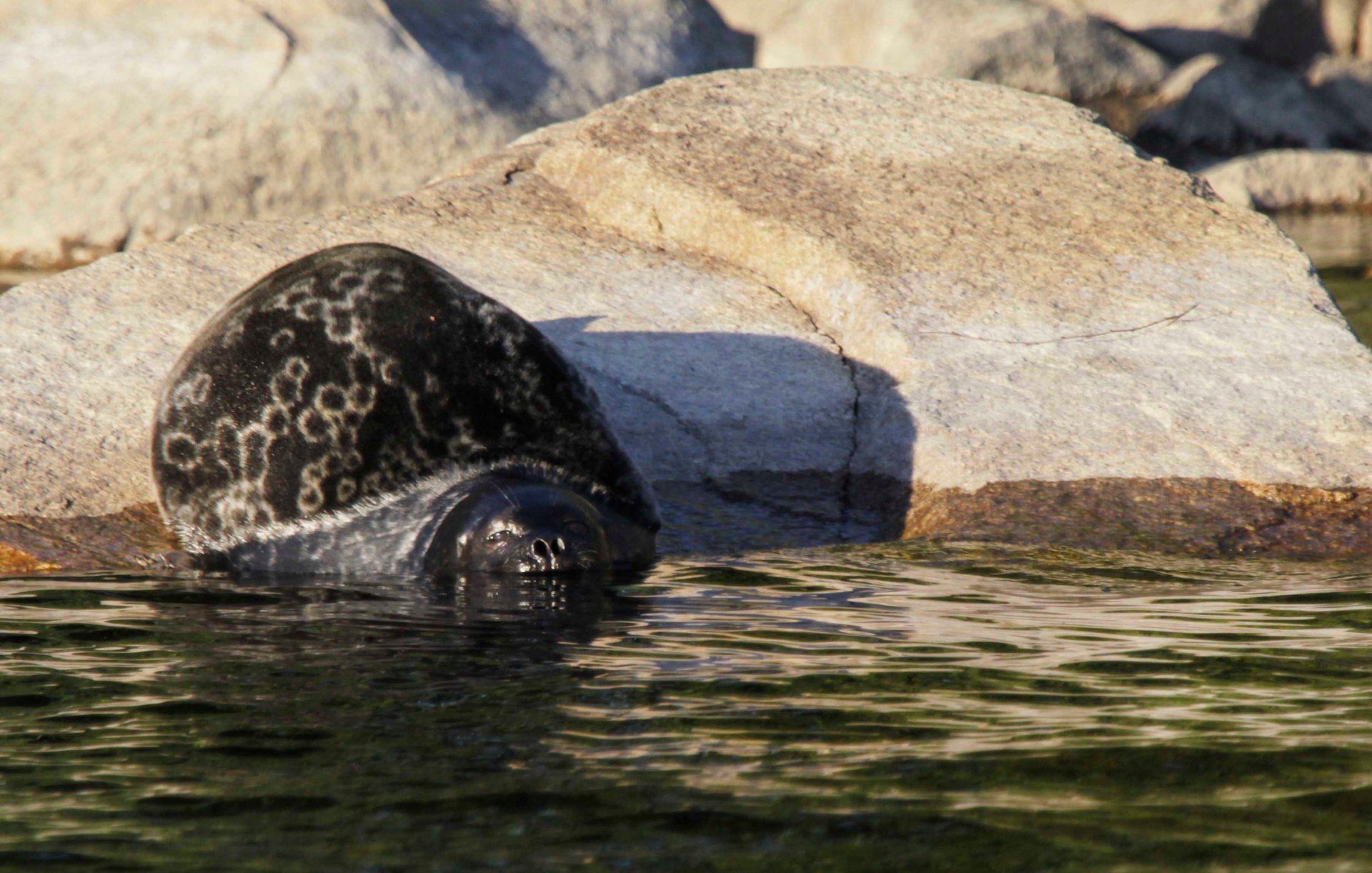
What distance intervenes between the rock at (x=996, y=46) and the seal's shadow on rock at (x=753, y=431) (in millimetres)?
11101

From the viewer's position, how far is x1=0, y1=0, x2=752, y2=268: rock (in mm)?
12438

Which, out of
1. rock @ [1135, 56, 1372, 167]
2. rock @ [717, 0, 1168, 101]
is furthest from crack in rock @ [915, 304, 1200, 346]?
rock @ [1135, 56, 1372, 167]

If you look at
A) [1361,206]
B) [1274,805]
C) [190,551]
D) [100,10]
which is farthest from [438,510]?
[1361,206]

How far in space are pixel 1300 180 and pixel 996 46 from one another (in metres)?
3.90

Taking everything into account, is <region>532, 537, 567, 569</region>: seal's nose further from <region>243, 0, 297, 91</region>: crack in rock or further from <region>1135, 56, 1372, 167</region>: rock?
<region>1135, 56, 1372, 167</region>: rock

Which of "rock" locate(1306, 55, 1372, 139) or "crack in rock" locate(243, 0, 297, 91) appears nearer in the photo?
"crack in rock" locate(243, 0, 297, 91)

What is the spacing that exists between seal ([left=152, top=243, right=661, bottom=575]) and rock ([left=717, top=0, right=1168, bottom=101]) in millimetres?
12375

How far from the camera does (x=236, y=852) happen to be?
2.54 metres

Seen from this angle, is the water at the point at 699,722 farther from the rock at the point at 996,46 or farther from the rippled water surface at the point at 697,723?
the rock at the point at 996,46

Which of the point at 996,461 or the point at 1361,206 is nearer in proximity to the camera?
the point at 996,461

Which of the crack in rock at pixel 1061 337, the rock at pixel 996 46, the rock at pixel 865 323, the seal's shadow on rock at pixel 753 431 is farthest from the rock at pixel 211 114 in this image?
the crack in rock at pixel 1061 337

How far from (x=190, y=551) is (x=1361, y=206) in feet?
53.4

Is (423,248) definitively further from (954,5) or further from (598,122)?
(954,5)

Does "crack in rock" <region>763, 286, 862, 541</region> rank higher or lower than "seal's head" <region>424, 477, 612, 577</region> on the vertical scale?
higher
